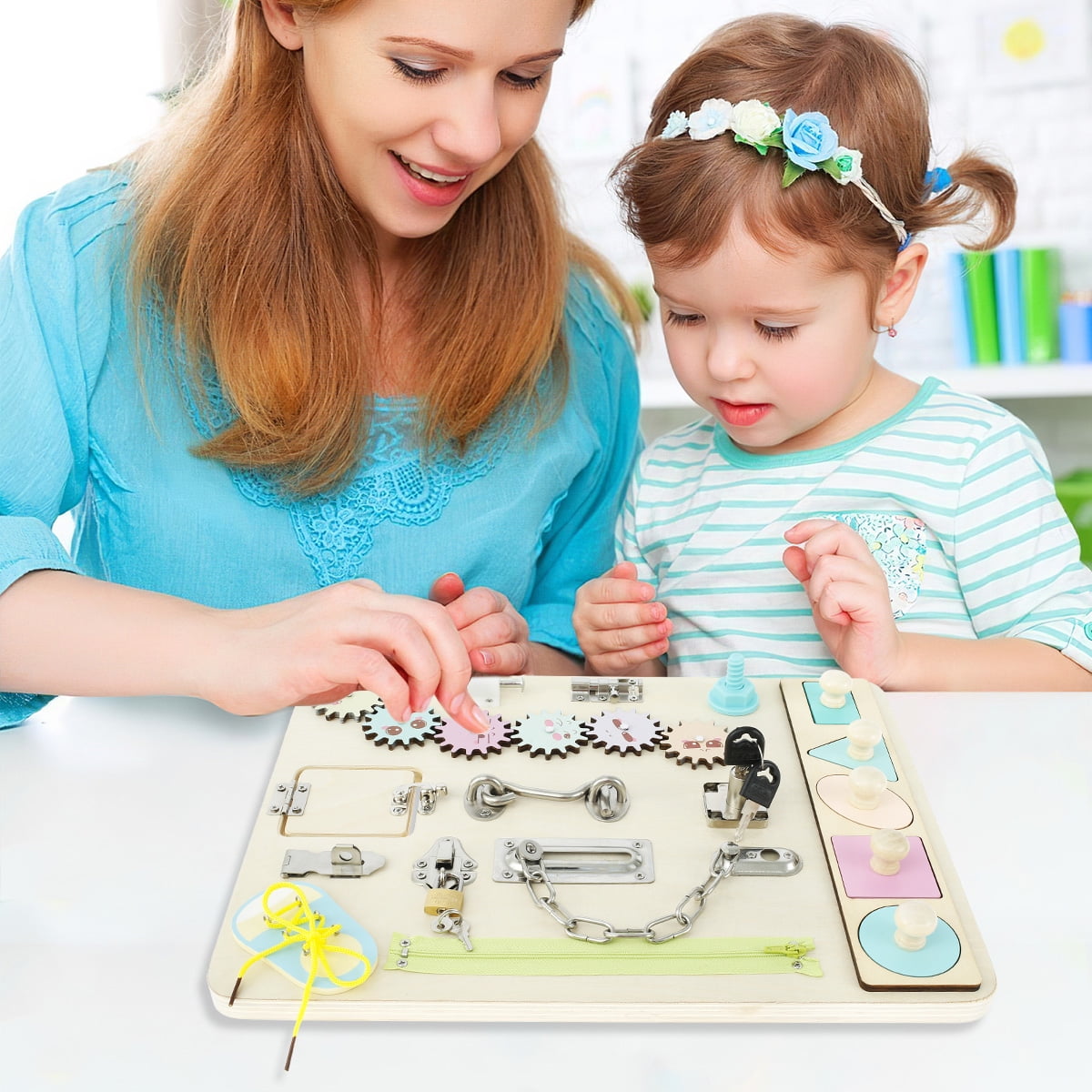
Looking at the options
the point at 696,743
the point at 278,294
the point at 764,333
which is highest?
the point at 278,294

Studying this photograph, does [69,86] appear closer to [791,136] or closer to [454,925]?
[791,136]

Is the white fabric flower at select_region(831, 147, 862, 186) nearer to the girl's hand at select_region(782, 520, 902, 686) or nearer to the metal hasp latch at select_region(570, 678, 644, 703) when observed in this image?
the girl's hand at select_region(782, 520, 902, 686)

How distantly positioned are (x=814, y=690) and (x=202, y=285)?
0.66 meters

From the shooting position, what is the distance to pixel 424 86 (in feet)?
3.30

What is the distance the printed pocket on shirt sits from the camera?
3.75 feet

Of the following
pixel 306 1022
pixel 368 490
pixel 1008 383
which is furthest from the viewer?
pixel 1008 383

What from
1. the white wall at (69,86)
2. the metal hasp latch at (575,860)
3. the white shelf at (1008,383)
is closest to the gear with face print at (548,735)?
the metal hasp latch at (575,860)

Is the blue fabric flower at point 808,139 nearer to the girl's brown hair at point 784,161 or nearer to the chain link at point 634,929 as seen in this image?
→ the girl's brown hair at point 784,161

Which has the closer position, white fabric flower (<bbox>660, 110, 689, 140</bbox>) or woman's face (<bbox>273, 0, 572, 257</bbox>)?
woman's face (<bbox>273, 0, 572, 257</bbox>)

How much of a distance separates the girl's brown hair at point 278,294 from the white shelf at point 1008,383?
166 cm

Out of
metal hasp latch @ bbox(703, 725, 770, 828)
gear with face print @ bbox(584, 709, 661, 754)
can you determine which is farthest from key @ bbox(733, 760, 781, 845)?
gear with face print @ bbox(584, 709, 661, 754)

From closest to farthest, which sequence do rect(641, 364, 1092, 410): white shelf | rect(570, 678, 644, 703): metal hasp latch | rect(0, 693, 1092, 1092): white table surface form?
1. rect(0, 693, 1092, 1092): white table surface
2. rect(570, 678, 644, 703): metal hasp latch
3. rect(641, 364, 1092, 410): white shelf

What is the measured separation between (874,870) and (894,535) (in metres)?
0.50

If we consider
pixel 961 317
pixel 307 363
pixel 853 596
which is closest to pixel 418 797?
pixel 853 596
